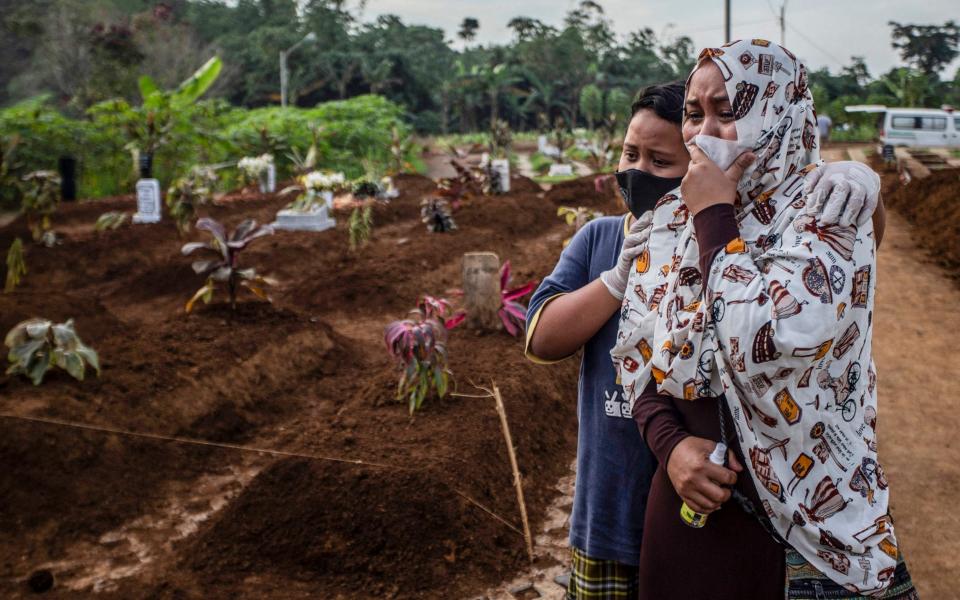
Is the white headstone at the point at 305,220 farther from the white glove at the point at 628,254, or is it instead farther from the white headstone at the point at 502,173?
the white glove at the point at 628,254

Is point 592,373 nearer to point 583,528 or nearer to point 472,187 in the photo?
point 583,528

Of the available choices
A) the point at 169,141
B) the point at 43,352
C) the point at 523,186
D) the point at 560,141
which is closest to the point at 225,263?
the point at 43,352

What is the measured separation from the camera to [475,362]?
5180 mm

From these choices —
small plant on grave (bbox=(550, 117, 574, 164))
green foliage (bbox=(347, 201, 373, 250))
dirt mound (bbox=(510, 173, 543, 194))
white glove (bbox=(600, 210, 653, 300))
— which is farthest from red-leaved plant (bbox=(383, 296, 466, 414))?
small plant on grave (bbox=(550, 117, 574, 164))

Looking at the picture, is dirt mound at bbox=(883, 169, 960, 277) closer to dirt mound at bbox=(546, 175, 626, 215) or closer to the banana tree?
dirt mound at bbox=(546, 175, 626, 215)

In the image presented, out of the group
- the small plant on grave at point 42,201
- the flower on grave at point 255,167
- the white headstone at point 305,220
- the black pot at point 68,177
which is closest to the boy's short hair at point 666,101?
the small plant on grave at point 42,201

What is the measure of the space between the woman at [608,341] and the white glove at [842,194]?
1.36 feet

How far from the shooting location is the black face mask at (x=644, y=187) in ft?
5.67

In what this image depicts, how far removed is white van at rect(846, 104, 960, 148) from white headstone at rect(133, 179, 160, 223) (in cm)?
1956

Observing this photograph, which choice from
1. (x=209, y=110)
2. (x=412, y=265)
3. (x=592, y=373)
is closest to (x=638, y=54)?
(x=209, y=110)

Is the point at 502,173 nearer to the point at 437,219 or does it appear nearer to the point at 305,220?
the point at 437,219

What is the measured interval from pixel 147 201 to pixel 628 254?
12.3 metres

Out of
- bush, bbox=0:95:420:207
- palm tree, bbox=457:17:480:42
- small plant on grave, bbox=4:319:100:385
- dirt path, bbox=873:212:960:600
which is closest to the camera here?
dirt path, bbox=873:212:960:600

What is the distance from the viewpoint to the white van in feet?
77.9
